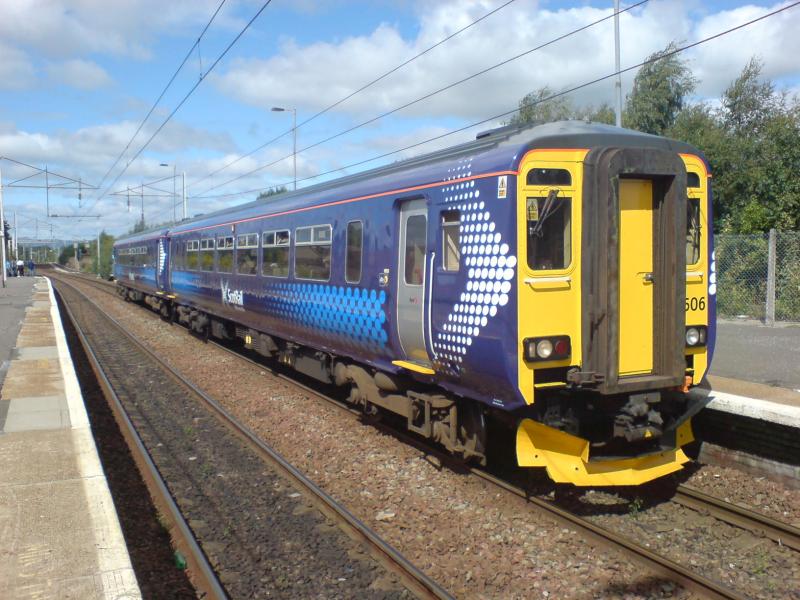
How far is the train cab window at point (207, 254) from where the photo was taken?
575 inches

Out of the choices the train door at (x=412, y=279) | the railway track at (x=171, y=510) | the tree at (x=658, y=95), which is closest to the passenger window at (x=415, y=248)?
the train door at (x=412, y=279)

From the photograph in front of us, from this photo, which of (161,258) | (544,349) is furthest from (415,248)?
(161,258)

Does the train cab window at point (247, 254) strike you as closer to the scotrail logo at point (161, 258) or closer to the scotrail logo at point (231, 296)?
the scotrail logo at point (231, 296)

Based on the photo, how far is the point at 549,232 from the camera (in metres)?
5.44

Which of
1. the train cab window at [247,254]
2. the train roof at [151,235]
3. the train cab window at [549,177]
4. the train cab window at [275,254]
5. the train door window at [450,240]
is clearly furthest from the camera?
the train roof at [151,235]

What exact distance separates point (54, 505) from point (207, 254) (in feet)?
33.0

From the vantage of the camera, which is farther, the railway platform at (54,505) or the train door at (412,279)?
the train door at (412,279)

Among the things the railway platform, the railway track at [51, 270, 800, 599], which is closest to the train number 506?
the railway track at [51, 270, 800, 599]

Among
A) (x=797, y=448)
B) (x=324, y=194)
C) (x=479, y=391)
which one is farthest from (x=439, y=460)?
(x=324, y=194)

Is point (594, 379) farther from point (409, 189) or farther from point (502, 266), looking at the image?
point (409, 189)

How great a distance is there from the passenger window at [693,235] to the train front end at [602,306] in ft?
0.79

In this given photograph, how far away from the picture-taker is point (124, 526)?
219 inches

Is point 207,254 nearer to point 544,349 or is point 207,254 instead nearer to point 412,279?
point 412,279

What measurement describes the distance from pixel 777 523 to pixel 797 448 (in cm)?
118
